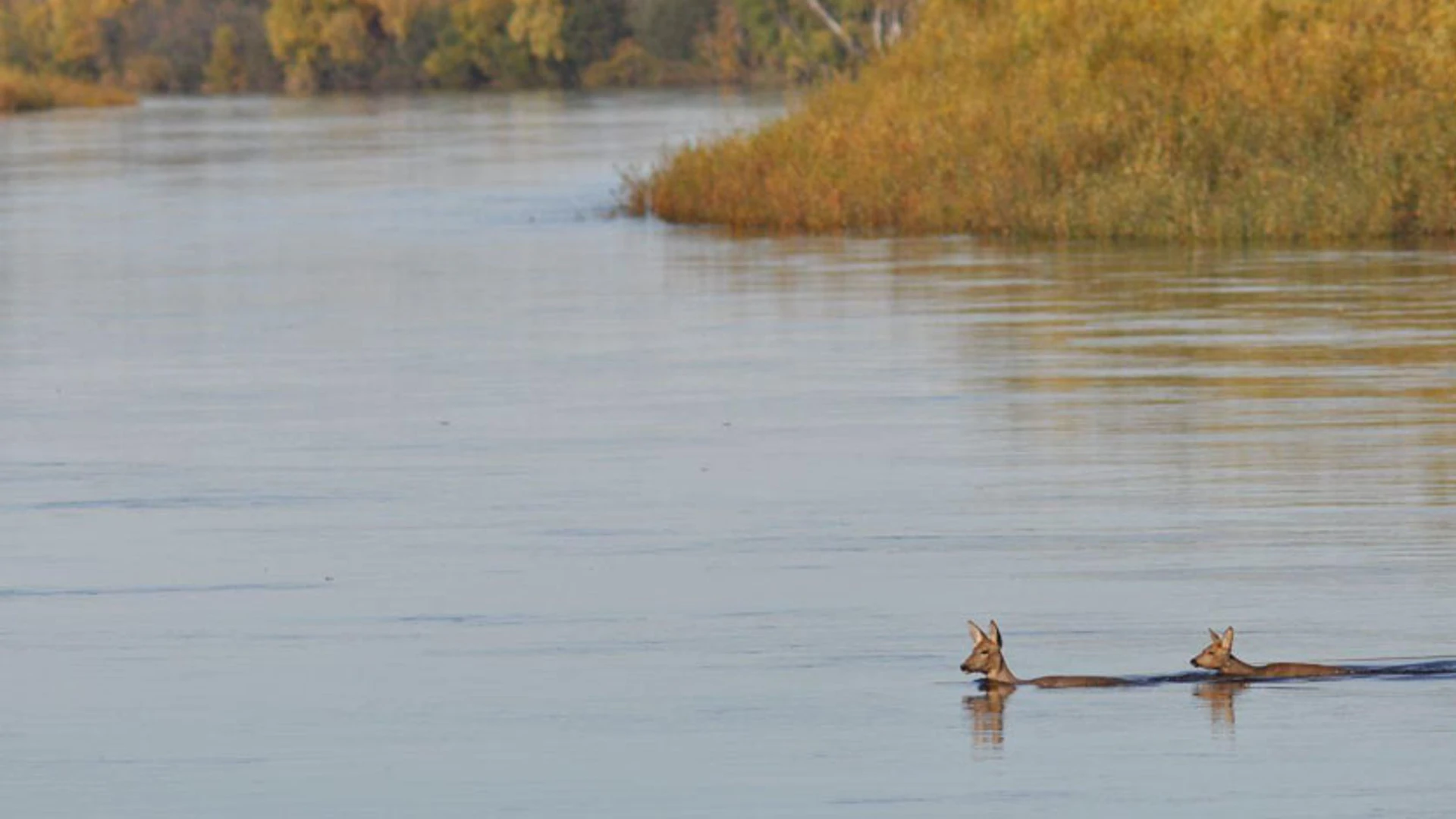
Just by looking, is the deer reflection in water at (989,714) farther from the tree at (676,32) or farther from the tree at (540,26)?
the tree at (676,32)

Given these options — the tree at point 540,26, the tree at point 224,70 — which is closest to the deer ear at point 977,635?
the tree at point 540,26

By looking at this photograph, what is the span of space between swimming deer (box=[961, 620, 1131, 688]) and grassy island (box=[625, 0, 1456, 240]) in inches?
657

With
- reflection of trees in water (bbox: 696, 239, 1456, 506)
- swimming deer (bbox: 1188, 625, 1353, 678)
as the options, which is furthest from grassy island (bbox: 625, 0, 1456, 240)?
swimming deer (bbox: 1188, 625, 1353, 678)

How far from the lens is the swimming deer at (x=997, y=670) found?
769 cm

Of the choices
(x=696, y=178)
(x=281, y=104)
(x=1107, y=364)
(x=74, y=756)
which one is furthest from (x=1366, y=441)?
(x=281, y=104)

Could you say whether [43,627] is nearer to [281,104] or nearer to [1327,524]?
[1327,524]

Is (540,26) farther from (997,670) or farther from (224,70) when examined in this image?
(997,670)

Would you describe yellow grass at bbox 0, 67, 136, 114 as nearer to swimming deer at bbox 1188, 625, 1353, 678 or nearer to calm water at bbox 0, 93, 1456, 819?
calm water at bbox 0, 93, 1456, 819

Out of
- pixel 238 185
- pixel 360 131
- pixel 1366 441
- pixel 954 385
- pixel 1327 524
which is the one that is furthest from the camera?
pixel 360 131

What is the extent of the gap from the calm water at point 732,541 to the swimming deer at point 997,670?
0.07 meters

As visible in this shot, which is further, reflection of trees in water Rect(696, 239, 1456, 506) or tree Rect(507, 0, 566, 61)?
tree Rect(507, 0, 566, 61)

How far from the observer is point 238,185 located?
4031 cm

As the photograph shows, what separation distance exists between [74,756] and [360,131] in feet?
181

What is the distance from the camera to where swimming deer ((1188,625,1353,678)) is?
307 inches
